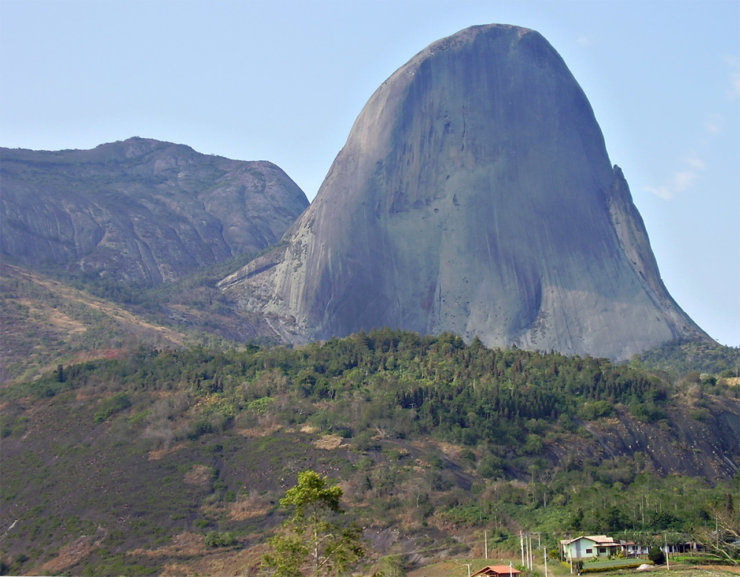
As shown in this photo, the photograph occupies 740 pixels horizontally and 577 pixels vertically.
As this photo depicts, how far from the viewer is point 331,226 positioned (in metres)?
143

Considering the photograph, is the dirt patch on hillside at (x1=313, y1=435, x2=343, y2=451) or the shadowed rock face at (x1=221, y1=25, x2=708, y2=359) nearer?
the dirt patch on hillside at (x1=313, y1=435, x2=343, y2=451)

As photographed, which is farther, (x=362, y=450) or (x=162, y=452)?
(x=162, y=452)

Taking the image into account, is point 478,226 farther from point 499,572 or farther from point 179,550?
point 499,572

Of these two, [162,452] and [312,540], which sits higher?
[162,452]

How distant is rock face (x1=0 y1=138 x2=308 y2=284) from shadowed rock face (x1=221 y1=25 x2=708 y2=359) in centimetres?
2217

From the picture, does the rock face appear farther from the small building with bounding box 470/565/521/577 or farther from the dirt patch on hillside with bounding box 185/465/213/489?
the small building with bounding box 470/565/521/577

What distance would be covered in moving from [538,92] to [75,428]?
8634 centimetres

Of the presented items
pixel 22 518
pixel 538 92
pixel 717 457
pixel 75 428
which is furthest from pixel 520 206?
pixel 22 518

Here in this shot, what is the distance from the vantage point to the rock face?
154 meters

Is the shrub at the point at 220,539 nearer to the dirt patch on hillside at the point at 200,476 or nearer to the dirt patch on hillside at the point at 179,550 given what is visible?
the dirt patch on hillside at the point at 179,550

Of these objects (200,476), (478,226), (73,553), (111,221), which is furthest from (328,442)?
(111,221)

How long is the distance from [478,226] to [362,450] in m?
66.4

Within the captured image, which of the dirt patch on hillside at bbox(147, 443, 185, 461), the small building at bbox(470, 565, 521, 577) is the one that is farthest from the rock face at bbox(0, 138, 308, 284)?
the small building at bbox(470, 565, 521, 577)

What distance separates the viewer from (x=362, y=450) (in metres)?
76.2
